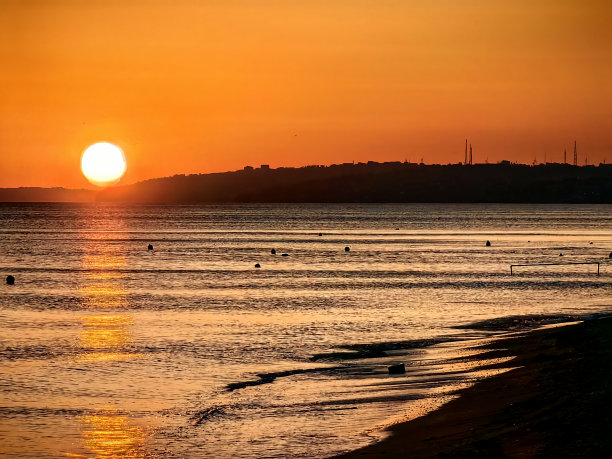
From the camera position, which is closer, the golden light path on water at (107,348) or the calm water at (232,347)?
the golden light path on water at (107,348)

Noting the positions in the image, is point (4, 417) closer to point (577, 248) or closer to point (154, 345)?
point (154, 345)

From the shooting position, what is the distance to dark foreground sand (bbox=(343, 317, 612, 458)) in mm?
17391

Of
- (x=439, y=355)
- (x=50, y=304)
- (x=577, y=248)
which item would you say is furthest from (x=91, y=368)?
(x=577, y=248)

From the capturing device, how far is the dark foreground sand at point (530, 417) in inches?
685

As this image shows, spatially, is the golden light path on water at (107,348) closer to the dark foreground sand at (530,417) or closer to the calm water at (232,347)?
the calm water at (232,347)

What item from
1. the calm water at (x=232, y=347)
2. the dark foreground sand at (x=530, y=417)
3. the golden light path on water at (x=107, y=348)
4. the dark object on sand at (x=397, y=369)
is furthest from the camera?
the dark object on sand at (x=397, y=369)

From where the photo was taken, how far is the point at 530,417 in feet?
65.3

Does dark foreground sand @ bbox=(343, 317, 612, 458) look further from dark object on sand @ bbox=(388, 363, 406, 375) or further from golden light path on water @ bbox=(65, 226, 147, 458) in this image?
golden light path on water @ bbox=(65, 226, 147, 458)

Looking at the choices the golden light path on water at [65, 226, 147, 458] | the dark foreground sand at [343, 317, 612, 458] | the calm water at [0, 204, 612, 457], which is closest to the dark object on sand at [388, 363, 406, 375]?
the calm water at [0, 204, 612, 457]

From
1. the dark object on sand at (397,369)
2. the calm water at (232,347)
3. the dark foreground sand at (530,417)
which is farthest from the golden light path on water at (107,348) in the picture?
the dark object on sand at (397,369)

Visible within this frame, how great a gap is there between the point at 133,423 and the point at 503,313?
30695mm

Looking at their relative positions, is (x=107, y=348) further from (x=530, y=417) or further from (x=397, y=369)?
(x=530, y=417)

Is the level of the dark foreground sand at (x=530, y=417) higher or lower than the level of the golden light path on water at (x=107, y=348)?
higher

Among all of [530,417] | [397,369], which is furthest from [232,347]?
[530,417]
